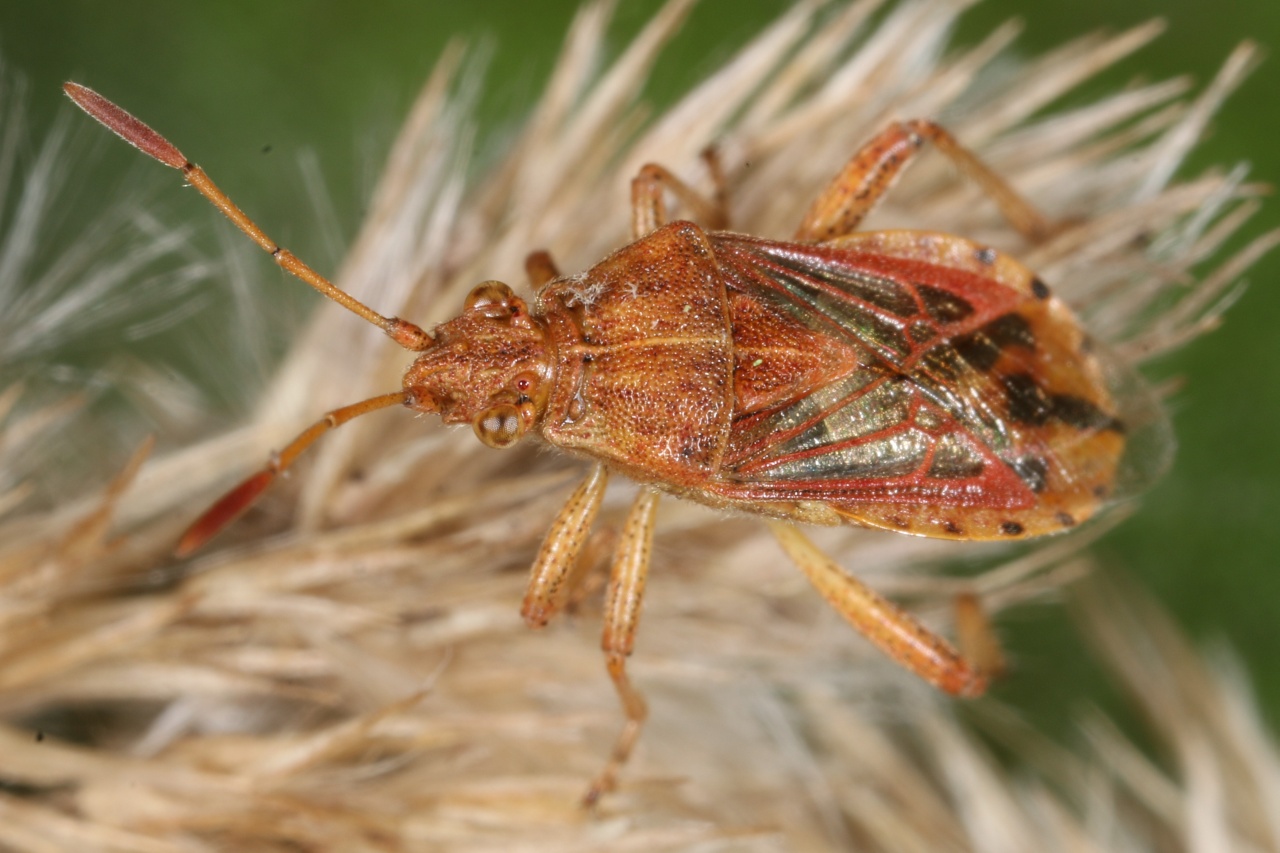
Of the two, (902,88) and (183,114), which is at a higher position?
(183,114)

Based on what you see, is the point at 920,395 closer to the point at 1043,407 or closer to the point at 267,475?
the point at 1043,407

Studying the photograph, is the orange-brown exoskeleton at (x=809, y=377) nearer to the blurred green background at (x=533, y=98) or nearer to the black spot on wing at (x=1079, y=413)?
the black spot on wing at (x=1079, y=413)

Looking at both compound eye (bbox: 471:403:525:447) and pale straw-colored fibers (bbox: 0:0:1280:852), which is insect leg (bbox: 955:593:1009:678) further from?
compound eye (bbox: 471:403:525:447)

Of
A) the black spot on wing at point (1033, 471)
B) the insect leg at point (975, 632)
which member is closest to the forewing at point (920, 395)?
the black spot on wing at point (1033, 471)

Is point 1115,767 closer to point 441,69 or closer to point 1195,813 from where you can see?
point 1195,813

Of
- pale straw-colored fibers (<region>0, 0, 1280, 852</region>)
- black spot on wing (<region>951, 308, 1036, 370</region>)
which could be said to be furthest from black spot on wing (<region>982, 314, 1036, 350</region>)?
pale straw-colored fibers (<region>0, 0, 1280, 852</region>)

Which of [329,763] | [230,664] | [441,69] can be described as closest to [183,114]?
[441,69]
